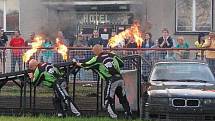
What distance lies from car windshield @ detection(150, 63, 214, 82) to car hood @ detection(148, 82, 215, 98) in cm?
39

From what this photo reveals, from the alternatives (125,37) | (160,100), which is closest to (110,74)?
(160,100)

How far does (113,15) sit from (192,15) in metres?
3.37

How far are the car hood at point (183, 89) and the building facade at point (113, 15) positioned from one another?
11553 millimetres

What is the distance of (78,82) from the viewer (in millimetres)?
15797

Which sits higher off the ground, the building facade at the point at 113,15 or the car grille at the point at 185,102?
the building facade at the point at 113,15

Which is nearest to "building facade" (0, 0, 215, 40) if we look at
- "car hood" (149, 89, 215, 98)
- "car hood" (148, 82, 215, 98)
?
"car hood" (148, 82, 215, 98)

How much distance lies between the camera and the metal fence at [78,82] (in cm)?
A: 1473

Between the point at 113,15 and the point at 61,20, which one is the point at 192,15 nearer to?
the point at 113,15

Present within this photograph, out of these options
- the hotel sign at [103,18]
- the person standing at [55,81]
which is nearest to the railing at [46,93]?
the person standing at [55,81]

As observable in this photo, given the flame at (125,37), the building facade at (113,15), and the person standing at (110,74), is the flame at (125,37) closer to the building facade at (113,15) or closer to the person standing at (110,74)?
the person standing at (110,74)

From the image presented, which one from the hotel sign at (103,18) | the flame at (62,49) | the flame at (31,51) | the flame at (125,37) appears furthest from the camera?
the hotel sign at (103,18)

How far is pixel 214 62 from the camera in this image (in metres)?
16.1

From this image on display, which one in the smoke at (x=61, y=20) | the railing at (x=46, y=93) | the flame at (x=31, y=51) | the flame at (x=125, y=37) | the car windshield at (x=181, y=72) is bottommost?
the railing at (x=46, y=93)

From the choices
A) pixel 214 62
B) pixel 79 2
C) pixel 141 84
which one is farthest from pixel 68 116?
pixel 79 2
